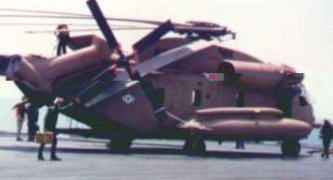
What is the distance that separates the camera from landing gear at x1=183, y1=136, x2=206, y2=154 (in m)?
23.4

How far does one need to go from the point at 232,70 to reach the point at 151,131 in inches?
174

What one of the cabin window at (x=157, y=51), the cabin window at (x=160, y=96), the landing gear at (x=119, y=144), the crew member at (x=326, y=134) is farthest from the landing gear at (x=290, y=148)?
the landing gear at (x=119, y=144)

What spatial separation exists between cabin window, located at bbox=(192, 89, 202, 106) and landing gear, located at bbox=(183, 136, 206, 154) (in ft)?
5.14

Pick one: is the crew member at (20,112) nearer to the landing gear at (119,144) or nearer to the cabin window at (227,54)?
the landing gear at (119,144)

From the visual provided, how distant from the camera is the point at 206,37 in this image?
24469 millimetres

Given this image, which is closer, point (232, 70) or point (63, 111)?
point (63, 111)

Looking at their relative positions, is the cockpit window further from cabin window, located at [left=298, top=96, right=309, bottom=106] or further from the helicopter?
the helicopter

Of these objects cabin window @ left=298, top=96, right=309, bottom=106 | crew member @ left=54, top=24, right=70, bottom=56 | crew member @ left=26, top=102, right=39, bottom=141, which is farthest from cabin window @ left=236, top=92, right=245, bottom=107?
crew member @ left=26, top=102, right=39, bottom=141

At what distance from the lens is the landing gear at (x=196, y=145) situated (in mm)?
23422

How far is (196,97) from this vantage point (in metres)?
24.7

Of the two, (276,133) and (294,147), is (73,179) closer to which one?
(276,133)

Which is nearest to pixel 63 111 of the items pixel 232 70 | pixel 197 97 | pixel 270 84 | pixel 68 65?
pixel 68 65

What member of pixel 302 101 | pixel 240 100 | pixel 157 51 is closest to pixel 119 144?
pixel 157 51

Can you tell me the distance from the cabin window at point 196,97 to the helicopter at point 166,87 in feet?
0.14
